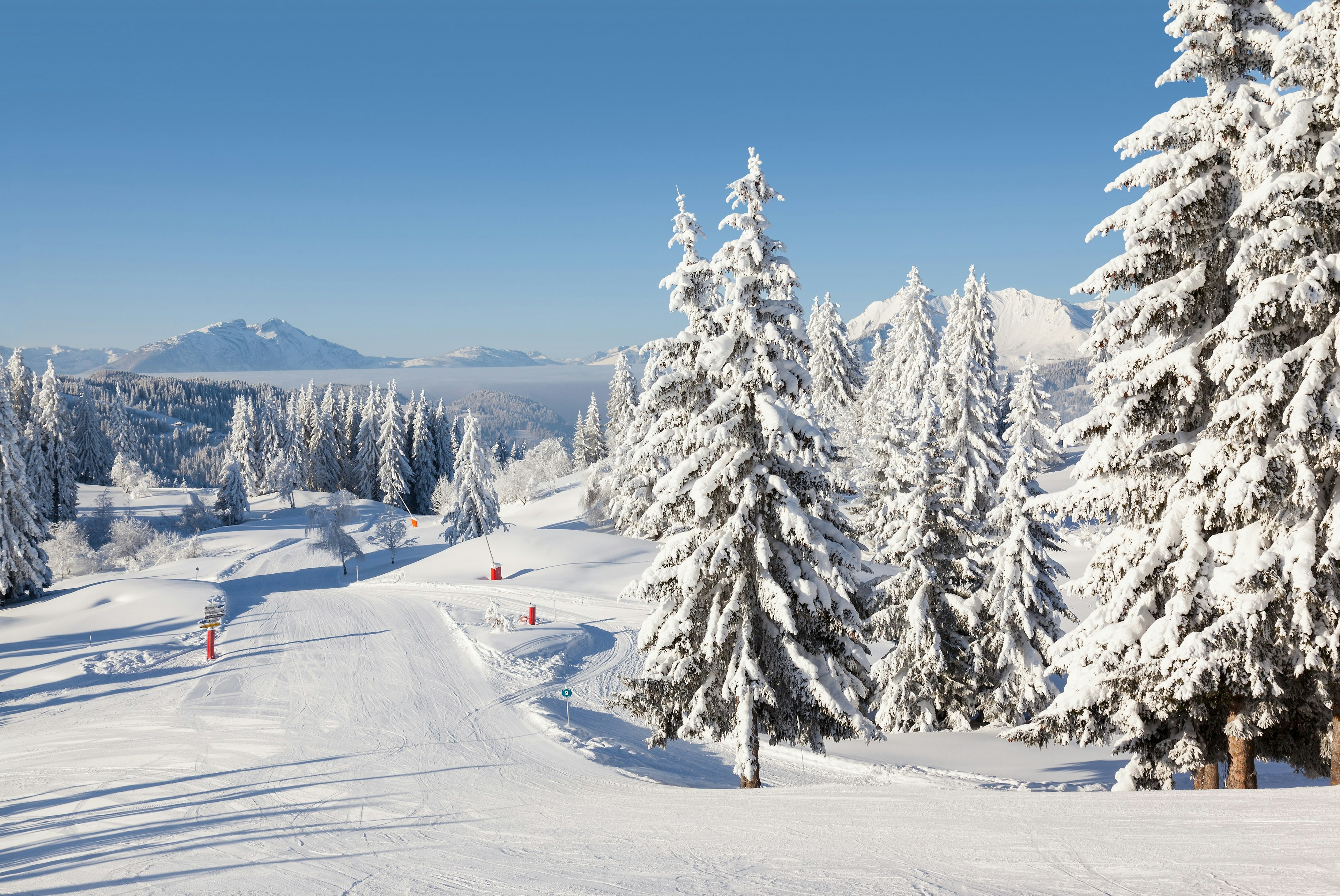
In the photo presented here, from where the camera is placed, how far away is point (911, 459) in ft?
74.7

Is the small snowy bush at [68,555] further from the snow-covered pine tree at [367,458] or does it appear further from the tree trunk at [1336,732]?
the tree trunk at [1336,732]

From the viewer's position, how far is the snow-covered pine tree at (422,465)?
88.6 meters

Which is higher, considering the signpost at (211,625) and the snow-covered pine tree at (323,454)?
the snow-covered pine tree at (323,454)

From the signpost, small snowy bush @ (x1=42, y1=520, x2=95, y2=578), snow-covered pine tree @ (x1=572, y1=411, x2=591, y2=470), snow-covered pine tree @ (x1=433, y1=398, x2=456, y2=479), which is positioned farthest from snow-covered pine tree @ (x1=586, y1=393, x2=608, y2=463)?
the signpost

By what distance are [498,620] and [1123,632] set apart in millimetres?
23745

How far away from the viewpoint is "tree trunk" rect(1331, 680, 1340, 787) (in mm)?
9828

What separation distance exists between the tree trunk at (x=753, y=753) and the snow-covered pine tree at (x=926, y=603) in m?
8.65

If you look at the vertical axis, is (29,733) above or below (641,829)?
below

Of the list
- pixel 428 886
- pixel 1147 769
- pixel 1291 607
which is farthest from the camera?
pixel 1147 769

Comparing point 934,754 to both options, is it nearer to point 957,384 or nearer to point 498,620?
point 957,384

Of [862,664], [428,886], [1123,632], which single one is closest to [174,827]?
[428,886]

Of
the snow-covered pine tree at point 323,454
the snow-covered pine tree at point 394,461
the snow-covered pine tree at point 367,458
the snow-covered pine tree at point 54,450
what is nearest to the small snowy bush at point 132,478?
the snow-covered pine tree at point 54,450

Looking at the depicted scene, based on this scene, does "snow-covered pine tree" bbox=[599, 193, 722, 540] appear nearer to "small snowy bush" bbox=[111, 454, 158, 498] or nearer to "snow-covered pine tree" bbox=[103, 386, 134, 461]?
"small snowy bush" bbox=[111, 454, 158, 498]

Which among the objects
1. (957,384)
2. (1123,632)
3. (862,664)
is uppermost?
(957,384)
